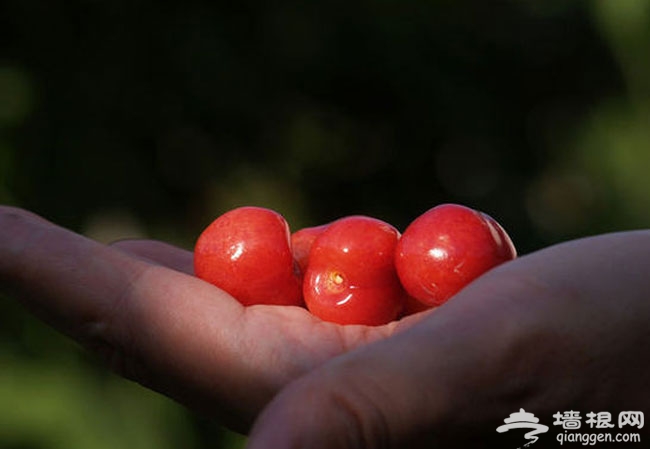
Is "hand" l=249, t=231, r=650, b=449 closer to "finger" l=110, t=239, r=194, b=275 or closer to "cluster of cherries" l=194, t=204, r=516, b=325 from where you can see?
"cluster of cherries" l=194, t=204, r=516, b=325

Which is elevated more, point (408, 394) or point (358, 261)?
point (358, 261)

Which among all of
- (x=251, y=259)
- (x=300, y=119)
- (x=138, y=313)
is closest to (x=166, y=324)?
(x=138, y=313)

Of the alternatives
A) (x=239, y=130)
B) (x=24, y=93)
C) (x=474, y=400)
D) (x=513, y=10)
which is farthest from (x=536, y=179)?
(x=474, y=400)

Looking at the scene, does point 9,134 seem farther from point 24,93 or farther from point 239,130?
point 239,130

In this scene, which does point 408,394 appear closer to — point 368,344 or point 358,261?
point 368,344

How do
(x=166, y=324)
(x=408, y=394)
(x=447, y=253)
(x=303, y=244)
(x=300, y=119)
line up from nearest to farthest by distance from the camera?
(x=408, y=394) < (x=166, y=324) < (x=447, y=253) < (x=303, y=244) < (x=300, y=119)

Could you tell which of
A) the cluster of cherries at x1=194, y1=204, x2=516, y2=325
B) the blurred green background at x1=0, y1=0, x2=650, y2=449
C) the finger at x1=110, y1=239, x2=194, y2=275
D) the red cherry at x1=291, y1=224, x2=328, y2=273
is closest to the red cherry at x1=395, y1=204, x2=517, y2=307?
the cluster of cherries at x1=194, y1=204, x2=516, y2=325
